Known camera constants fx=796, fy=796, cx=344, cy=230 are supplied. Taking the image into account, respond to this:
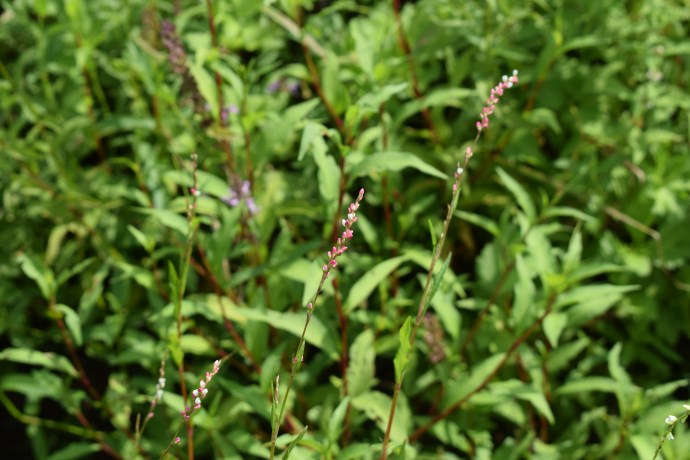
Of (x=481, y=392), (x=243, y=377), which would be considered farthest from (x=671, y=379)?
(x=243, y=377)

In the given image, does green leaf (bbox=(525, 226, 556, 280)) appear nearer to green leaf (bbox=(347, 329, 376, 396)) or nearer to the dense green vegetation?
the dense green vegetation

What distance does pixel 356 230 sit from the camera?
2537 mm

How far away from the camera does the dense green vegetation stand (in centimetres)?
207

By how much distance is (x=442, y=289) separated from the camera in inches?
85.4

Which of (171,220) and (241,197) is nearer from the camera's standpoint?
Result: (171,220)

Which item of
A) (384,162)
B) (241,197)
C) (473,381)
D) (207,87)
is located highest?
(207,87)

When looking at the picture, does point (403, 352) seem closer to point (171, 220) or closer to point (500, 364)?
point (500, 364)

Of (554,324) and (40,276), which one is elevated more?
(40,276)

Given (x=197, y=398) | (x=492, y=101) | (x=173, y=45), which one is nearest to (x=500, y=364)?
(x=492, y=101)

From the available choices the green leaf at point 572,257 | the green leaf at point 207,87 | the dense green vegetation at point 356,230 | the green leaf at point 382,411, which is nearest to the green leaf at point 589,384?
the dense green vegetation at point 356,230

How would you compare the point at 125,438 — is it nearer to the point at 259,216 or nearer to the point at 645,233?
the point at 259,216

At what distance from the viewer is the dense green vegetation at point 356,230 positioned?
2068 mm

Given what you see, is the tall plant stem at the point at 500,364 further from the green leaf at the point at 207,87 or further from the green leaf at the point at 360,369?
the green leaf at the point at 207,87

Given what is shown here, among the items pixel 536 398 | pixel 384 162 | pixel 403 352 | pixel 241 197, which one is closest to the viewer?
pixel 403 352
